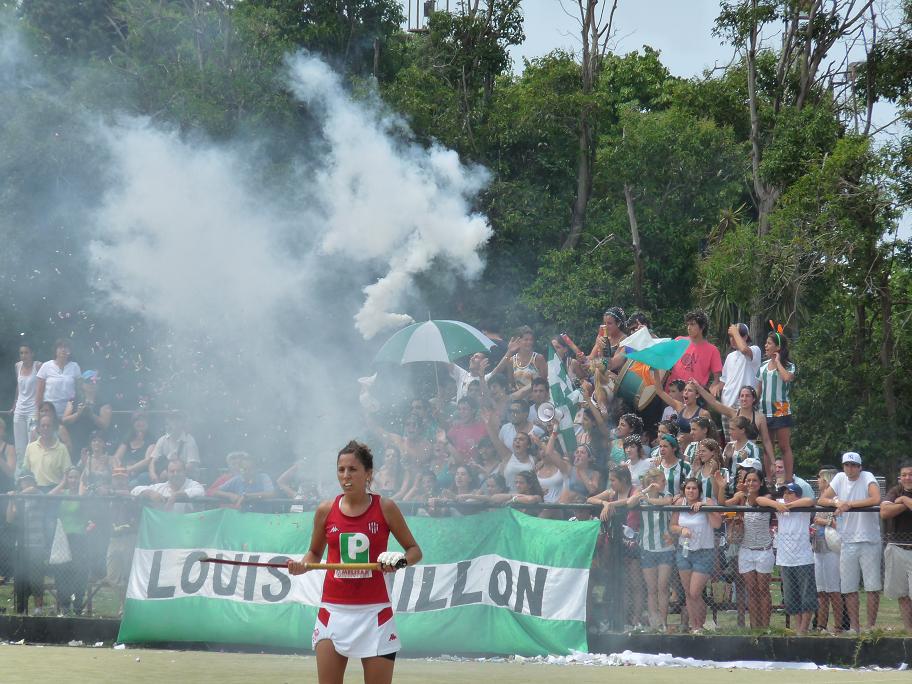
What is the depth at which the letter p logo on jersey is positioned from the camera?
23.1ft

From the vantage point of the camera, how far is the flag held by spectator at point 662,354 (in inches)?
540

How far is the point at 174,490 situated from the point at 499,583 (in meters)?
3.75

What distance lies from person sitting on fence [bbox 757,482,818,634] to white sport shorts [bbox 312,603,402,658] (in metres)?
4.57

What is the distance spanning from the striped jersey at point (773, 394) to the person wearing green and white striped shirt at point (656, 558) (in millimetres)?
3192

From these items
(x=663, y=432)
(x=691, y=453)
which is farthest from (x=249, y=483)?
(x=691, y=453)

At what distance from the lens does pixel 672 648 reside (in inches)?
420

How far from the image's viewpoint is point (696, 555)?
1079cm

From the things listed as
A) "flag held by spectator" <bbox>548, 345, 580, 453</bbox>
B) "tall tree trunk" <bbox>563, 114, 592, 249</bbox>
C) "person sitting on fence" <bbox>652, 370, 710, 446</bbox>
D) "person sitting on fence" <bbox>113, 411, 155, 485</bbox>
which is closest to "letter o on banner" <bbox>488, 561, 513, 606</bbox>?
"person sitting on fence" <bbox>652, 370, 710, 446</bbox>

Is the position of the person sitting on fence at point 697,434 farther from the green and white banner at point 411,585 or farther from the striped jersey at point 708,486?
the green and white banner at point 411,585

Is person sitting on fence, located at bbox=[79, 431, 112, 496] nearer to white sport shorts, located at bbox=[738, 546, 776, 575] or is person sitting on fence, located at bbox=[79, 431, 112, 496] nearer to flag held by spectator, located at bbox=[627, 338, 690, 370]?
flag held by spectator, located at bbox=[627, 338, 690, 370]

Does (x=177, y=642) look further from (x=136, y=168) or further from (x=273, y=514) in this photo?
(x=136, y=168)

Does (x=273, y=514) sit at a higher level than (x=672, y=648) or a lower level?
higher

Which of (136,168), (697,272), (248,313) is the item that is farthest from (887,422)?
(136,168)

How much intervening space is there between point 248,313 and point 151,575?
8.09 m
